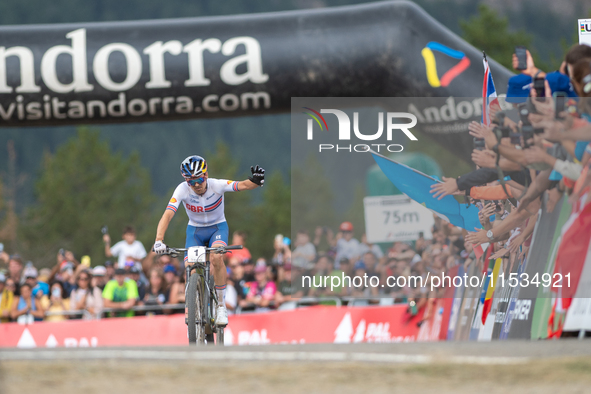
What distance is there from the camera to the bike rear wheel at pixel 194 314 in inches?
288

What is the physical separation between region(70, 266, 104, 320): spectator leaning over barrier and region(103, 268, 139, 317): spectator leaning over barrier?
21 cm

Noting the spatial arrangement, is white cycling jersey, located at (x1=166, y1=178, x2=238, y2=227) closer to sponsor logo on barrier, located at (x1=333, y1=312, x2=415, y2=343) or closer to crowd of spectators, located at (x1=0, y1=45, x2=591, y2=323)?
crowd of spectators, located at (x1=0, y1=45, x2=591, y2=323)

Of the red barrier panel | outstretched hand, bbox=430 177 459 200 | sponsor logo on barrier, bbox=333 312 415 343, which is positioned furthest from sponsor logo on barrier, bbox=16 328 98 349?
outstretched hand, bbox=430 177 459 200

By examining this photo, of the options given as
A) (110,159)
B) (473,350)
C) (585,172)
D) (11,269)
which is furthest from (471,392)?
(110,159)

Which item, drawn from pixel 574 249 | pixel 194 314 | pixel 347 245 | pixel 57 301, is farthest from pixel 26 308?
pixel 574 249

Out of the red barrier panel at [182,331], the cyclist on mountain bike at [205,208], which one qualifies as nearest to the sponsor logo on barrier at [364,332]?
the red barrier panel at [182,331]

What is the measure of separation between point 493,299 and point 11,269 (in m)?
9.64

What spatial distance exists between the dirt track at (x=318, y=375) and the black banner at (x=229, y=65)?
5538 mm

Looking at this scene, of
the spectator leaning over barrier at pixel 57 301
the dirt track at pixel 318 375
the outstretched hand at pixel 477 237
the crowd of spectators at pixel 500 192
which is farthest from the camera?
the spectator leaning over barrier at pixel 57 301

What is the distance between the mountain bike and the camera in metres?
7.33

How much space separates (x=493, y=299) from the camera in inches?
273

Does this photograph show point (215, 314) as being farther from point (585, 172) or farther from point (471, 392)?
point (471, 392)

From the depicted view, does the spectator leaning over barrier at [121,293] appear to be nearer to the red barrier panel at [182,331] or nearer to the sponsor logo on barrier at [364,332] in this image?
the red barrier panel at [182,331]

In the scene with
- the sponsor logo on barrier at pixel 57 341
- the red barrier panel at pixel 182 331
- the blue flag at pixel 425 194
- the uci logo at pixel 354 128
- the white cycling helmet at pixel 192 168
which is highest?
the uci logo at pixel 354 128
